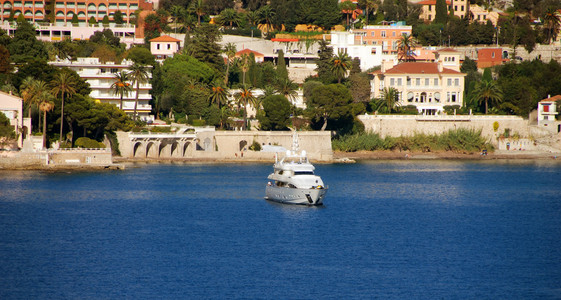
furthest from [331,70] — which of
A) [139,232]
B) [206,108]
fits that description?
[139,232]

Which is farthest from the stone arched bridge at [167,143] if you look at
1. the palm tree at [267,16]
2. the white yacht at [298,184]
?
the palm tree at [267,16]

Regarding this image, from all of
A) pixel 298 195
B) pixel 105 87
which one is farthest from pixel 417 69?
pixel 298 195

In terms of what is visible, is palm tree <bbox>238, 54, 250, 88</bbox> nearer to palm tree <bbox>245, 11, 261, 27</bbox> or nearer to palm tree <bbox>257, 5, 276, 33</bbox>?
A: palm tree <bbox>257, 5, 276, 33</bbox>

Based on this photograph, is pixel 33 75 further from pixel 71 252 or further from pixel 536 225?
pixel 536 225

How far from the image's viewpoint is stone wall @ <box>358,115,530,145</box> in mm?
103188

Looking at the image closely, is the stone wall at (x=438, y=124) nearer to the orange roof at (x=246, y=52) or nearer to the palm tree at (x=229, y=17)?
the orange roof at (x=246, y=52)

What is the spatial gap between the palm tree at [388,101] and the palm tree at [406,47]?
53.0ft

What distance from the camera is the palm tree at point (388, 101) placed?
4225 inches

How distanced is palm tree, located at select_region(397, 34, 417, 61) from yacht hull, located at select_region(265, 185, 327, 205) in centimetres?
6073

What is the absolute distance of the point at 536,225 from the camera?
61062 millimetres

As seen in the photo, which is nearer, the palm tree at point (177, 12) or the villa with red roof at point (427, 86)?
the villa with red roof at point (427, 86)

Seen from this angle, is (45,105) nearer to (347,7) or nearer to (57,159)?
(57,159)

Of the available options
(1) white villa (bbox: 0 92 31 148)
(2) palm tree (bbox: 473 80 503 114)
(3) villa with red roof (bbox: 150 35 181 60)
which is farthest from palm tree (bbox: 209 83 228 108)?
(2) palm tree (bbox: 473 80 503 114)

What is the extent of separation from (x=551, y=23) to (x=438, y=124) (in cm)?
4193
